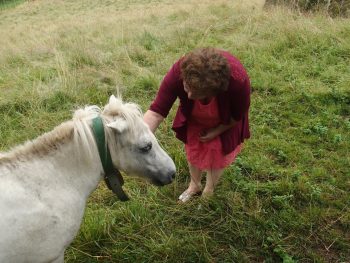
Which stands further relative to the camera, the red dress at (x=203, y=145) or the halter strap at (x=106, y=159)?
the red dress at (x=203, y=145)

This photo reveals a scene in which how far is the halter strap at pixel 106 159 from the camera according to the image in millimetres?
2293

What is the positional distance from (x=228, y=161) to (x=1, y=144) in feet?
8.56

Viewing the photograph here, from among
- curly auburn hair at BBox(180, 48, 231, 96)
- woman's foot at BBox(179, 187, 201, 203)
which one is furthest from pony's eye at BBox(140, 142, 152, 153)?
woman's foot at BBox(179, 187, 201, 203)

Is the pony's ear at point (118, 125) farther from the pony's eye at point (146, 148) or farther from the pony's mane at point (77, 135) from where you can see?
the pony's eye at point (146, 148)

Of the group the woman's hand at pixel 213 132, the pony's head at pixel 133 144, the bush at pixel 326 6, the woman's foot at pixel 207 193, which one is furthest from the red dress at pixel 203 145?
the bush at pixel 326 6

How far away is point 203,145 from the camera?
331 centimetres

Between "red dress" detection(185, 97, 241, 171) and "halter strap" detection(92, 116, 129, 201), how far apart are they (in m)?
0.91

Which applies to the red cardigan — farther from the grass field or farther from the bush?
the bush

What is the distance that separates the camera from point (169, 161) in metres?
2.59

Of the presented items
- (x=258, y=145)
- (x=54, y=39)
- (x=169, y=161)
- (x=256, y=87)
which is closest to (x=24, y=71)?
(x=54, y=39)

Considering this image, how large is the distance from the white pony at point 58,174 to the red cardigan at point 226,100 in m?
0.62

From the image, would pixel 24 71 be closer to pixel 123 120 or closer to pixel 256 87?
pixel 256 87

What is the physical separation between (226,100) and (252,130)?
1.74m

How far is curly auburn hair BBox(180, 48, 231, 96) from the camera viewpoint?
254 cm
